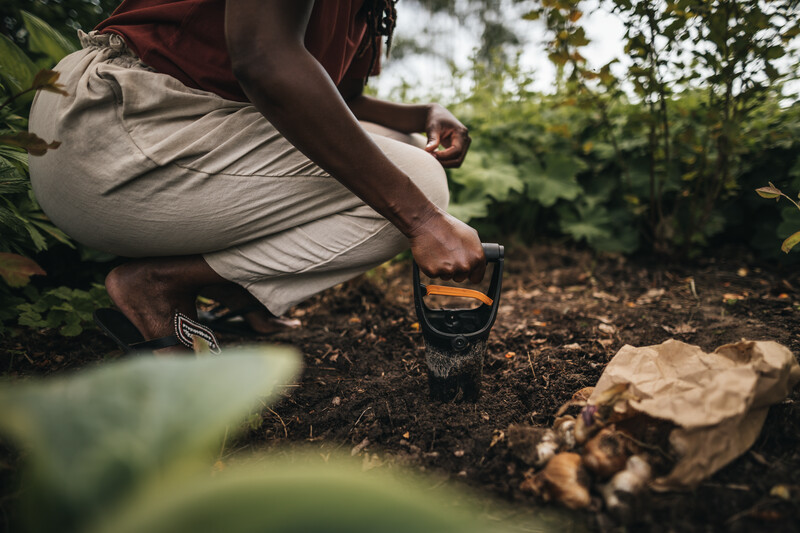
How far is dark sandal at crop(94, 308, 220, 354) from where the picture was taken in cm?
129

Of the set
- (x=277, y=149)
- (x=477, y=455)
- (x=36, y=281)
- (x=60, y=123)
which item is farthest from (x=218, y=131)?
(x=36, y=281)

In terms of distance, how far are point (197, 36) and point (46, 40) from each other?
1.06 meters

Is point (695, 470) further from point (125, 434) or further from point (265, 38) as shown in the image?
point (265, 38)

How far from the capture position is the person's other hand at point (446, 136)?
5.52 ft

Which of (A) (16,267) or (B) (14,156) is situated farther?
(B) (14,156)

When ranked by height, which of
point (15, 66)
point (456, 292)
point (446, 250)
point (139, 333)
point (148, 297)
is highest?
point (15, 66)

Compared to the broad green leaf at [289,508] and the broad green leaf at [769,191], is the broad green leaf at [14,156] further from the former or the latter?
the broad green leaf at [769,191]

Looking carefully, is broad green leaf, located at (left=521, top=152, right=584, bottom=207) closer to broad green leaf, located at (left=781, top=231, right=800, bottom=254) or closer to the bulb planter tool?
broad green leaf, located at (left=781, top=231, right=800, bottom=254)

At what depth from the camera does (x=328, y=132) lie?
38.7 inches

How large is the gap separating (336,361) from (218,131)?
84cm

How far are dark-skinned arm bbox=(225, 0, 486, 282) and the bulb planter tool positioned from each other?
6 centimetres

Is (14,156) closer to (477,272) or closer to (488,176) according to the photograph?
(477,272)

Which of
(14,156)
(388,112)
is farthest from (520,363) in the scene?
(14,156)

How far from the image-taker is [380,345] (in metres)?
1.72
